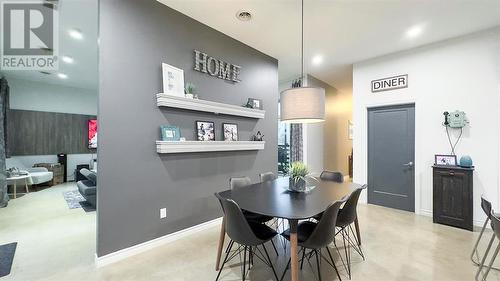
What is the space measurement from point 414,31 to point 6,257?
6.14 m

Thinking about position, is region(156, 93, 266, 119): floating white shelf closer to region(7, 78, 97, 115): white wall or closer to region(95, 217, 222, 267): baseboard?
region(95, 217, 222, 267): baseboard

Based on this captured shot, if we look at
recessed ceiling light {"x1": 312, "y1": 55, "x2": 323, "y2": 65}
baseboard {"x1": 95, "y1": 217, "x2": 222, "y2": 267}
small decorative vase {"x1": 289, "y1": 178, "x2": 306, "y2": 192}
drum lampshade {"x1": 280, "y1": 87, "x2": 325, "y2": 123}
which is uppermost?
recessed ceiling light {"x1": 312, "y1": 55, "x2": 323, "y2": 65}

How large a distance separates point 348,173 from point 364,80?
410cm

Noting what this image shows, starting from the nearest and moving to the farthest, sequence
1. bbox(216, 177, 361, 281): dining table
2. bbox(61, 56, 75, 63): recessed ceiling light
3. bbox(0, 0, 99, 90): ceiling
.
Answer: bbox(216, 177, 361, 281): dining table < bbox(0, 0, 99, 90): ceiling < bbox(61, 56, 75, 63): recessed ceiling light

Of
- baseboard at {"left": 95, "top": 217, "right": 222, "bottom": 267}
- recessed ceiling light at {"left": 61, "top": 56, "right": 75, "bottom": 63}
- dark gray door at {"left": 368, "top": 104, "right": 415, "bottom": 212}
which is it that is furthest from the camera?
recessed ceiling light at {"left": 61, "top": 56, "right": 75, "bottom": 63}

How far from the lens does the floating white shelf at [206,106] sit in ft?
9.19

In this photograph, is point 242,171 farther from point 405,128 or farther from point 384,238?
point 405,128

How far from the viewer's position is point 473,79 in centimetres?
354

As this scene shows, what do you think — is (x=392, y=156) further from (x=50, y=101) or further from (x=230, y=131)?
(x=50, y=101)

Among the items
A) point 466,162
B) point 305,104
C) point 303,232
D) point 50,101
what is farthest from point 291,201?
point 50,101

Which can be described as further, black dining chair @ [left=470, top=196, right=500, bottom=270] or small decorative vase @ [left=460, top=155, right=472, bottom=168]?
small decorative vase @ [left=460, top=155, right=472, bottom=168]

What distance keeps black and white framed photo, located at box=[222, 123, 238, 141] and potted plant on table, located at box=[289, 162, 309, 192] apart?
1.44 metres

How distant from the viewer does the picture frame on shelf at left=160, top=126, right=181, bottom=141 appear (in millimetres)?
2842

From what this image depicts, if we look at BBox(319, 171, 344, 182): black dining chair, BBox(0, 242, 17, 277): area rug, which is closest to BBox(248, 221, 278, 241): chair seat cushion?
BBox(319, 171, 344, 182): black dining chair
